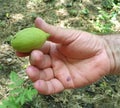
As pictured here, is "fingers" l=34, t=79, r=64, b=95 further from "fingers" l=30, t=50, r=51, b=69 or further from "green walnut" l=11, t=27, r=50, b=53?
"green walnut" l=11, t=27, r=50, b=53

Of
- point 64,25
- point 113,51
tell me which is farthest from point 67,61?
point 64,25

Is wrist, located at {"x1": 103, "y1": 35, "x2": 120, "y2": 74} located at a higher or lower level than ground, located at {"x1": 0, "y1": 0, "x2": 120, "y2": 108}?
higher

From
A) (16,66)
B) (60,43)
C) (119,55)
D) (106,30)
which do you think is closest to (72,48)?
(60,43)

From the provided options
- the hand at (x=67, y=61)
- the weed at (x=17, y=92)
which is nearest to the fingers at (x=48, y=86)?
the hand at (x=67, y=61)

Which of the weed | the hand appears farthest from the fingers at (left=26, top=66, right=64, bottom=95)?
the weed

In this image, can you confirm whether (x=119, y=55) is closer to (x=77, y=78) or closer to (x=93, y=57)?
(x=93, y=57)

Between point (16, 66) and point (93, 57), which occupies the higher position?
point (93, 57)
